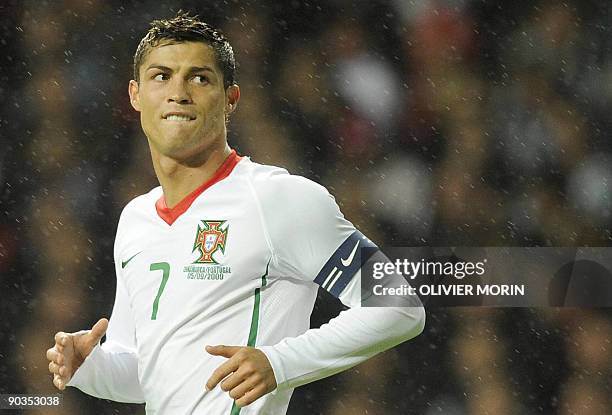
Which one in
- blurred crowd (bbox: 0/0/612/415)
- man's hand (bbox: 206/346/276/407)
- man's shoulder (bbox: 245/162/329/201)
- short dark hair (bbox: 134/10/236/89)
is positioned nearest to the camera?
man's hand (bbox: 206/346/276/407)

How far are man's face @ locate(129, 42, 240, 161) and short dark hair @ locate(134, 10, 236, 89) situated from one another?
2 centimetres

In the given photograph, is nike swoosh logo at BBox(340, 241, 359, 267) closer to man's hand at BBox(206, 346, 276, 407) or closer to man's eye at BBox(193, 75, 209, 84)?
man's hand at BBox(206, 346, 276, 407)

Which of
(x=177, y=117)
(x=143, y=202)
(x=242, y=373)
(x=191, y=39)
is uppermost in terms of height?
(x=191, y=39)

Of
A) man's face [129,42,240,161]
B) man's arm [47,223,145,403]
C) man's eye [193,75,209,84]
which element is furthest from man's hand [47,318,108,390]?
man's eye [193,75,209,84]

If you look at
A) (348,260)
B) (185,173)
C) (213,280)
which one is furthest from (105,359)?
(348,260)

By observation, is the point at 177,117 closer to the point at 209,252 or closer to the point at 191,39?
the point at 191,39

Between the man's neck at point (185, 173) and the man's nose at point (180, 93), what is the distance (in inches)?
4.4

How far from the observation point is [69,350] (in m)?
1.91

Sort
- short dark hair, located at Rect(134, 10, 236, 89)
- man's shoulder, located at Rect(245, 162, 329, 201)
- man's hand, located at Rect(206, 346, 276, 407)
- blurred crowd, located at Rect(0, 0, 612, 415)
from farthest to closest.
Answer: blurred crowd, located at Rect(0, 0, 612, 415) < short dark hair, located at Rect(134, 10, 236, 89) < man's shoulder, located at Rect(245, 162, 329, 201) < man's hand, located at Rect(206, 346, 276, 407)

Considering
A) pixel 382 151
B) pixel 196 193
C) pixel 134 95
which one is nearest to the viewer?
pixel 196 193

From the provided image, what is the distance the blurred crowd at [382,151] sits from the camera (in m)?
2.18

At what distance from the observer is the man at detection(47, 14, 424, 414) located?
1.89 m

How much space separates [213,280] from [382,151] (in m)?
0.51

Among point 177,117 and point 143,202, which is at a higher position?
point 177,117
